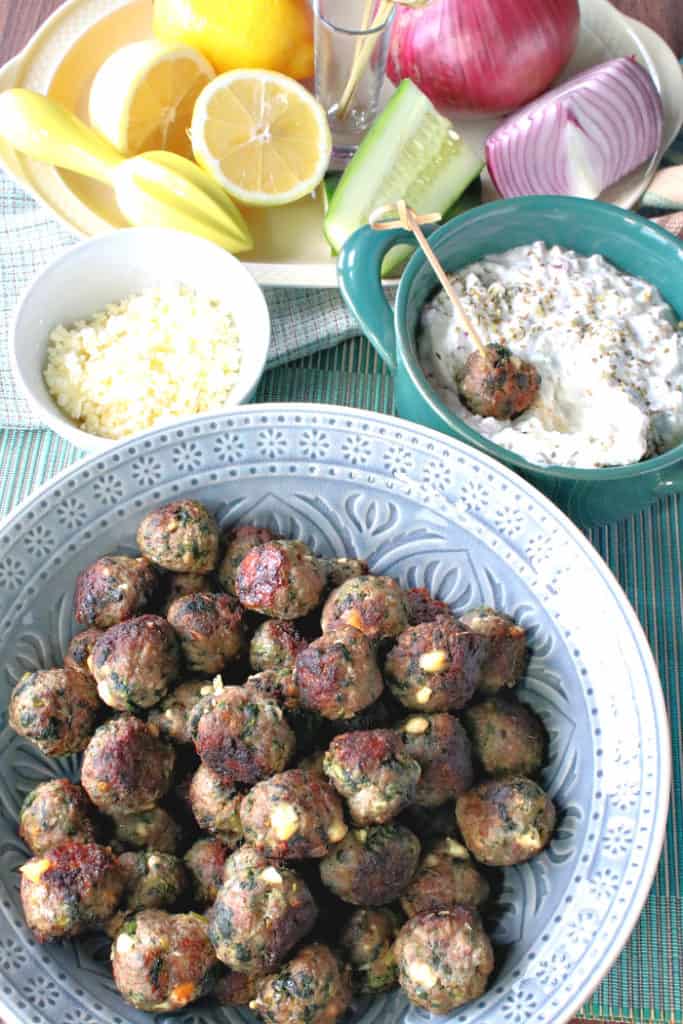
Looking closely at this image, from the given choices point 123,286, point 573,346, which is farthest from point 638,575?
point 123,286

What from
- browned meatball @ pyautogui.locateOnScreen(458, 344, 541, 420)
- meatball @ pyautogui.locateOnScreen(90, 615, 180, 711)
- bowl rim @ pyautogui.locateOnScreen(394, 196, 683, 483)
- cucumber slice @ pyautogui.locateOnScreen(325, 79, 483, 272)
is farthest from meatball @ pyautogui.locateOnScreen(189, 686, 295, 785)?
cucumber slice @ pyautogui.locateOnScreen(325, 79, 483, 272)

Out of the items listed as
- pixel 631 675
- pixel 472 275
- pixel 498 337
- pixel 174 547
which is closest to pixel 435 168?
pixel 472 275

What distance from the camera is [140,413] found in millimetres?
1942

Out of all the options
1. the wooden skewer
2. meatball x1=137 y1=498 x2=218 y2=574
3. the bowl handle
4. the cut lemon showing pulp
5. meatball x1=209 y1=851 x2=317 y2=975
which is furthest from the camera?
the cut lemon showing pulp

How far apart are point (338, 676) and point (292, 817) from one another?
204mm

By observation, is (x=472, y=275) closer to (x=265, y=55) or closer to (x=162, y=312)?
(x=162, y=312)

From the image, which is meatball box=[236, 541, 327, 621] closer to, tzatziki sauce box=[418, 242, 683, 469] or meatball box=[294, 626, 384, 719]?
meatball box=[294, 626, 384, 719]

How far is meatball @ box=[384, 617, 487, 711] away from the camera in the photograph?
1420 mm

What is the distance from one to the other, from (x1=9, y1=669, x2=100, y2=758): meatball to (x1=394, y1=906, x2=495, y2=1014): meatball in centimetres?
57

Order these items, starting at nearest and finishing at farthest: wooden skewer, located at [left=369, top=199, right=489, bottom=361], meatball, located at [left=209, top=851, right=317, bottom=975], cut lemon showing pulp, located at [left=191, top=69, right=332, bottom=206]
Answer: meatball, located at [left=209, top=851, right=317, bottom=975], wooden skewer, located at [left=369, top=199, right=489, bottom=361], cut lemon showing pulp, located at [left=191, top=69, right=332, bottom=206]

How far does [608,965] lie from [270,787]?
505 millimetres

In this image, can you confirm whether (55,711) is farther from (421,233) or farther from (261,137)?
(261,137)

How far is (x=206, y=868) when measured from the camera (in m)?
1.42

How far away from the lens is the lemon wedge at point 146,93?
2.18m
